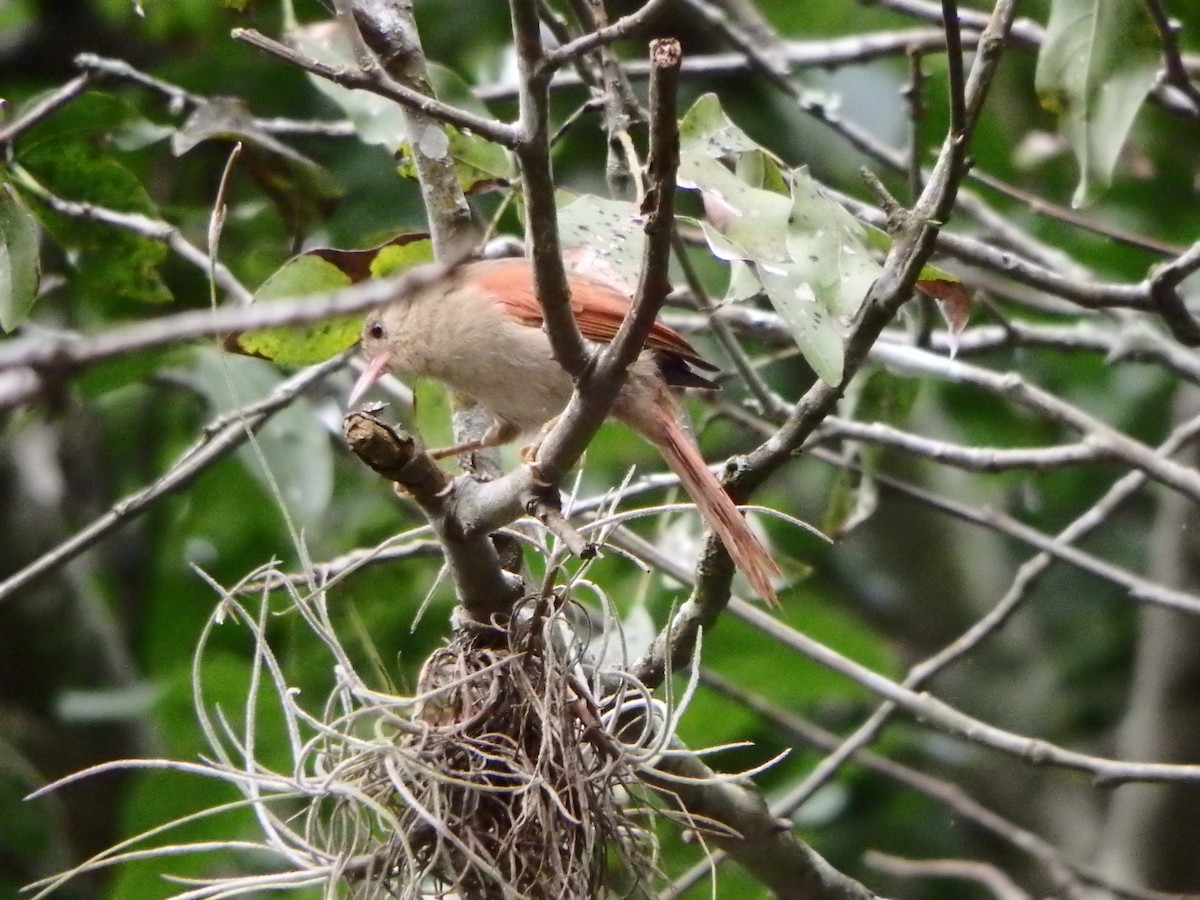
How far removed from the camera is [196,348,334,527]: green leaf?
407 cm

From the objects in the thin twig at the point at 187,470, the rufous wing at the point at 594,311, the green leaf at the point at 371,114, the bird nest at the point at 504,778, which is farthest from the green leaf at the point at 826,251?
the thin twig at the point at 187,470

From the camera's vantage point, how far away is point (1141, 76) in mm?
2793

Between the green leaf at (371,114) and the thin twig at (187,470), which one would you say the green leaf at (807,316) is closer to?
the green leaf at (371,114)

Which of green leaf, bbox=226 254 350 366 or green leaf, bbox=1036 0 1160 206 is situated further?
green leaf, bbox=226 254 350 366

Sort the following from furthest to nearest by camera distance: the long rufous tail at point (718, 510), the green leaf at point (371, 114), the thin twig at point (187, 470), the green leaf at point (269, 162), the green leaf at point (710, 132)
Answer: the green leaf at point (269, 162) → the thin twig at point (187, 470) → the green leaf at point (371, 114) → the long rufous tail at point (718, 510) → the green leaf at point (710, 132)

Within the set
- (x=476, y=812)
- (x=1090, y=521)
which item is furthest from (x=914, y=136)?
(x=476, y=812)

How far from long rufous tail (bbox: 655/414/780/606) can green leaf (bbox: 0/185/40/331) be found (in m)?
1.35

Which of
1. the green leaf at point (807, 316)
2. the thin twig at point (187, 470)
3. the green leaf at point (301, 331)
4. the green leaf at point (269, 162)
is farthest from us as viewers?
the green leaf at point (269, 162)

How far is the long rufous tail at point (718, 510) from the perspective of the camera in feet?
9.87

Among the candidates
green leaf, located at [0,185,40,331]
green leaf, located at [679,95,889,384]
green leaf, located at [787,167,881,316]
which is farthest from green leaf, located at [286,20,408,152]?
green leaf, located at [787,167,881,316]

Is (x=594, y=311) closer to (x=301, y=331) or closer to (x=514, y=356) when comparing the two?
(x=514, y=356)

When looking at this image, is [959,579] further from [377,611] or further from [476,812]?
[476,812]

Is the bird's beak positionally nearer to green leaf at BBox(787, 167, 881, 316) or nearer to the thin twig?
the thin twig

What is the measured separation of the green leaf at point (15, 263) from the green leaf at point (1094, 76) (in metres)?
1.89
